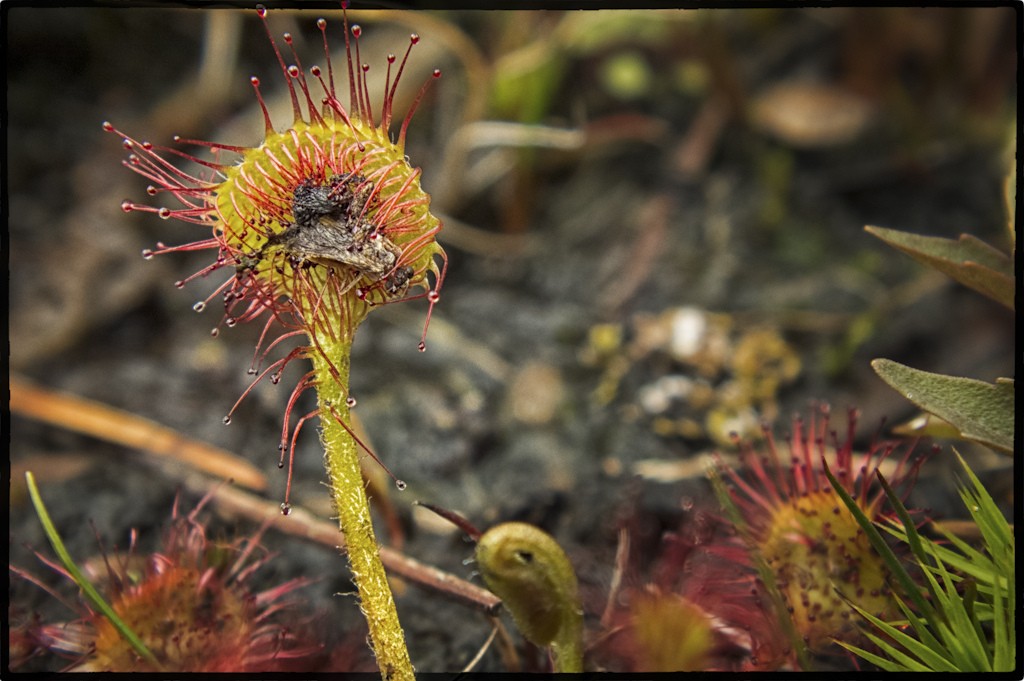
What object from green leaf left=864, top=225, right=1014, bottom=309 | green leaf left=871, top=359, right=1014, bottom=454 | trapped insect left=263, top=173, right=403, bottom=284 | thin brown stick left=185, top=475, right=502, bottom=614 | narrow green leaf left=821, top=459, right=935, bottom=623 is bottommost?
thin brown stick left=185, top=475, right=502, bottom=614

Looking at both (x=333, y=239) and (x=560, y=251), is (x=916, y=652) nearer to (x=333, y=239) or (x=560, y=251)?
(x=333, y=239)

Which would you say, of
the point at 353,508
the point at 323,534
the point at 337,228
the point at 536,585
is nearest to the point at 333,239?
the point at 337,228

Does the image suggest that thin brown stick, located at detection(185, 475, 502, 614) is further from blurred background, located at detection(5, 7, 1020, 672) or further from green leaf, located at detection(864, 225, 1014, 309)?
green leaf, located at detection(864, 225, 1014, 309)

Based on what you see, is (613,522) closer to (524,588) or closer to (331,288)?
(524,588)

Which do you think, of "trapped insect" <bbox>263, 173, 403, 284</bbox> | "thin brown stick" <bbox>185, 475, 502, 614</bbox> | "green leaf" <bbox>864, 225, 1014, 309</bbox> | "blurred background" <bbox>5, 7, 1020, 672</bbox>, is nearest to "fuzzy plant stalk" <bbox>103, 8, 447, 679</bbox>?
"trapped insect" <bbox>263, 173, 403, 284</bbox>

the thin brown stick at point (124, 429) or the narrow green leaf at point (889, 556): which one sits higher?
the narrow green leaf at point (889, 556)

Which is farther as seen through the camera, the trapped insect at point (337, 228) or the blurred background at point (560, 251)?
the blurred background at point (560, 251)

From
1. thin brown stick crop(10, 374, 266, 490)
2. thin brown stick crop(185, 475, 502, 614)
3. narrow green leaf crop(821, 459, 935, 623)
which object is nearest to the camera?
narrow green leaf crop(821, 459, 935, 623)

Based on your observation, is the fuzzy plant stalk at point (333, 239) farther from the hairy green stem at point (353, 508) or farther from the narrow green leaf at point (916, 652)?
the narrow green leaf at point (916, 652)

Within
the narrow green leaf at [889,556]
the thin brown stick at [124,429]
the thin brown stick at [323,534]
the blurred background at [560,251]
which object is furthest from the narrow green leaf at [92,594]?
the narrow green leaf at [889,556]
